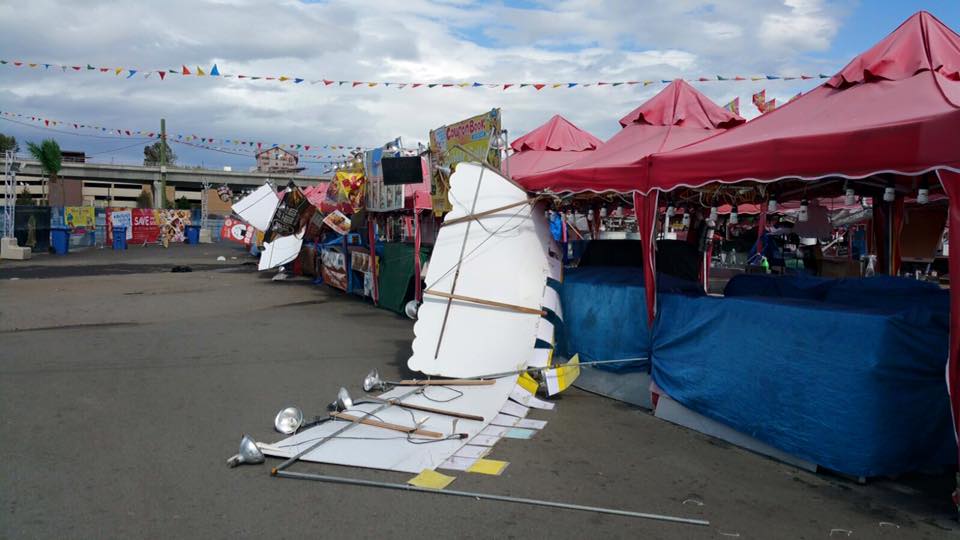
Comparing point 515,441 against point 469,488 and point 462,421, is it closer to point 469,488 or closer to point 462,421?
point 462,421

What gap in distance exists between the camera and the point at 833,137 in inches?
197

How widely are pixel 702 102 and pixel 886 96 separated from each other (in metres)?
4.51

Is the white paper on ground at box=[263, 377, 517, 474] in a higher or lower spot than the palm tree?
lower

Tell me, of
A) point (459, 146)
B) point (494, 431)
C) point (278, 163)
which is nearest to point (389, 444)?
point (494, 431)

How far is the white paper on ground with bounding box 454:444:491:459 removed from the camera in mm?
5388

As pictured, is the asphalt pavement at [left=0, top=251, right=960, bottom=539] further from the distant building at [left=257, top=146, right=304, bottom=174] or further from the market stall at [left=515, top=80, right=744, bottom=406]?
the distant building at [left=257, top=146, right=304, bottom=174]

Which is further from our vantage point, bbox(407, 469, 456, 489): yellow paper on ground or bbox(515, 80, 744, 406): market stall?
bbox(515, 80, 744, 406): market stall

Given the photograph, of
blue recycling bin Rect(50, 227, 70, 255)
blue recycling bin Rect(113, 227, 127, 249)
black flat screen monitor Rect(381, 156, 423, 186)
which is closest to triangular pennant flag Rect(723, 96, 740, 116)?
black flat screen monitor Rect(381, 156, 423, 186)

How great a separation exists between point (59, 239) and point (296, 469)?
3162 cm

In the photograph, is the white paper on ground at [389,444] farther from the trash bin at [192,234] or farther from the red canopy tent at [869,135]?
the trash bin at [192,234]

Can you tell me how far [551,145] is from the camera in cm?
1300

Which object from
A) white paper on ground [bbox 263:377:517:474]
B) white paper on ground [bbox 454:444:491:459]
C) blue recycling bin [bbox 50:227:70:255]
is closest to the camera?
white paper on ground [bbox 263:377:517:474]

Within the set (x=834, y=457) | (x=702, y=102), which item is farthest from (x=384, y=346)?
(x=834, y=457)

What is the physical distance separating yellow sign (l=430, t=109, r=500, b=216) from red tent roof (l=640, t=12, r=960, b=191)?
100 inches
